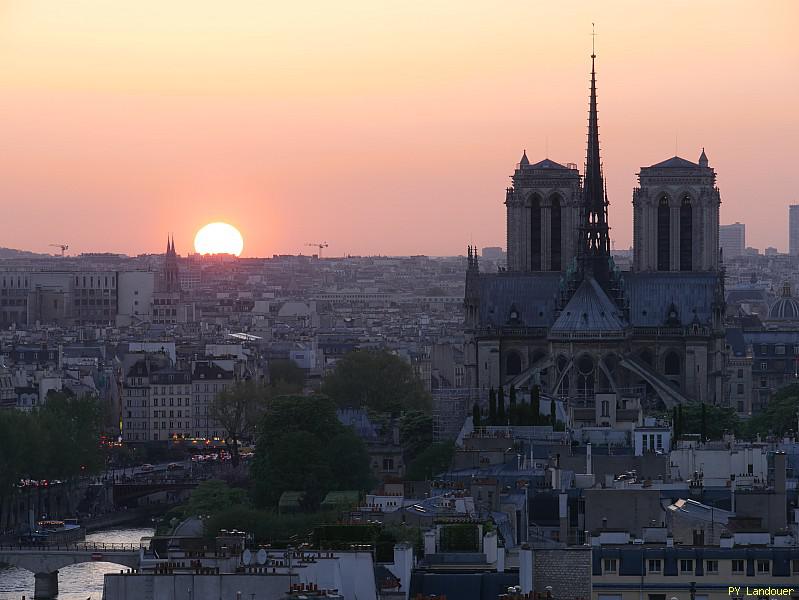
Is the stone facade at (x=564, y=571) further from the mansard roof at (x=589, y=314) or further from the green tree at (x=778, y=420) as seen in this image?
the mansard roof at (x=589, y=314)

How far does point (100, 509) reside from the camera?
102m

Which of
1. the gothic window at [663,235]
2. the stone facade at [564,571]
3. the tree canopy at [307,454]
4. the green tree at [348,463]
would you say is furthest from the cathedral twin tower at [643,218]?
the stone facade at [564,571]

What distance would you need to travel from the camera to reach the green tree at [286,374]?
454ft

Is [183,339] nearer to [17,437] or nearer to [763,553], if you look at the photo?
[17,437]

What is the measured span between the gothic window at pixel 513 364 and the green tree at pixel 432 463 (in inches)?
997

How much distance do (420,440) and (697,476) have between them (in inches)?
1595

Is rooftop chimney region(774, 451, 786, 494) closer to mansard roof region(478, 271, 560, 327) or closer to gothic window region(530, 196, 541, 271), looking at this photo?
mansard roof region(478, 271, 560, 327)

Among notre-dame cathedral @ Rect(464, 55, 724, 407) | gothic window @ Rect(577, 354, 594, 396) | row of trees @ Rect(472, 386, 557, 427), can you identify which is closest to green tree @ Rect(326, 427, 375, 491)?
row of trees @ Rect(472, 386, 557, 427)

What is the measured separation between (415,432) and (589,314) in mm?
10097

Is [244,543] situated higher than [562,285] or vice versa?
[562,285]

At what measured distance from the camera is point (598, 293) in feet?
360

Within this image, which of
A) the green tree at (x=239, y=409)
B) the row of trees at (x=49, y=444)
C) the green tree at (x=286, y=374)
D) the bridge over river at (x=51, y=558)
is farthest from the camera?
the green tree at (x=286, y=374)

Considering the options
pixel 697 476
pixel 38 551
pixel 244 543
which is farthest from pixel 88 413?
pixel 244 543

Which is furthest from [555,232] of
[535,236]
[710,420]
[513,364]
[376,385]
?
[710,420]
